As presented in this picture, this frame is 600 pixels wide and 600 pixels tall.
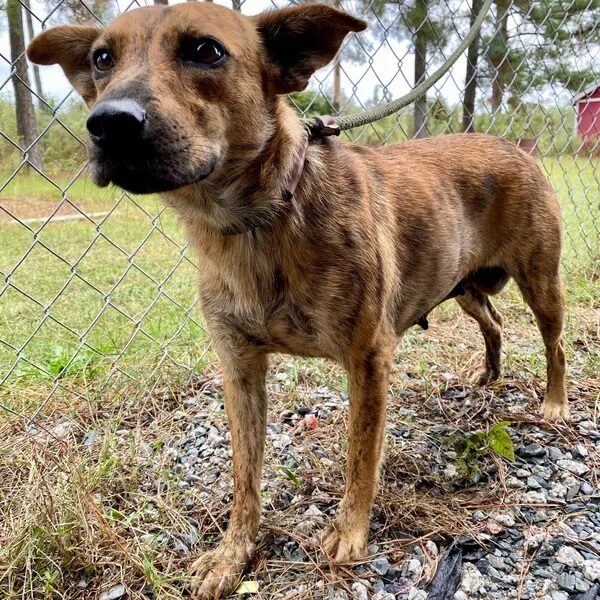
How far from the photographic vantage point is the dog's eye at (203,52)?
156cm

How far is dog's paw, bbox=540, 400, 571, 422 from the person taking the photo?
2.68 metres

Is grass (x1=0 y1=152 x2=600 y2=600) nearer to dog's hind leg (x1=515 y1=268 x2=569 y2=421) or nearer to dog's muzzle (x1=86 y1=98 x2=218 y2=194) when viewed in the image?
dog's hind leg (x1=515 y1=268 x2=569 y2=421)

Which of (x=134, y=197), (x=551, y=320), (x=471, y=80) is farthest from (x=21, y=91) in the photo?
(x=551, y=320)

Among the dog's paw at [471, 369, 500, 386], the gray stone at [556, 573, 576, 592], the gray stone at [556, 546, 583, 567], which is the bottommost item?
the dog's paw at [471, 369, 500, 386]

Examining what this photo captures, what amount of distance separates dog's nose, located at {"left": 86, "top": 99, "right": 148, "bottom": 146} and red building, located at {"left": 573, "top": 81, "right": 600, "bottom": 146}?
515cm

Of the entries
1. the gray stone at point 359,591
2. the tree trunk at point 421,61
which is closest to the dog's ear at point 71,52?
the gray stone at point 359,591

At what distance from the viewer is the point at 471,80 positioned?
173 inches

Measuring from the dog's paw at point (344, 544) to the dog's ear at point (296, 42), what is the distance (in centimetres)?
146

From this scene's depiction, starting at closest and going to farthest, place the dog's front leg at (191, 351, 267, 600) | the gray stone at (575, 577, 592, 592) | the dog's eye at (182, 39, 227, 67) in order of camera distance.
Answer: the dog's eye at (182, 39, 227, 67)
the gray stone at (575, 577, 592, 592)
the dog's front leg at (191, 351, 267, 600)

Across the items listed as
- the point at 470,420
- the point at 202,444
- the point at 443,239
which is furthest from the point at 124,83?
the point at 470,420

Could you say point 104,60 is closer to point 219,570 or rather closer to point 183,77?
point 183,77

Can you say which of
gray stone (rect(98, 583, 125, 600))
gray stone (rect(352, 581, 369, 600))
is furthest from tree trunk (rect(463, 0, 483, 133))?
gray stone (rect(98, 583, 125, 600))

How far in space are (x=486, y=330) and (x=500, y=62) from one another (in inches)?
97.3

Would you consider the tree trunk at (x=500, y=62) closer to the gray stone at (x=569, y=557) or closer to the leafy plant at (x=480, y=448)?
the leafy plant at (x=480, y=448)
